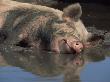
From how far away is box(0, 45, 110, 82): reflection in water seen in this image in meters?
6.44

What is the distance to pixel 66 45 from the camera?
8.30 meters

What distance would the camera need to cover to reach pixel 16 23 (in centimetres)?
909

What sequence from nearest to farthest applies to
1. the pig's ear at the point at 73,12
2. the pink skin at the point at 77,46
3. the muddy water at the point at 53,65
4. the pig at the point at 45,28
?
the muddy water at the point at 53,65 → the pink skin at the point at 77,46 → the pig at the point at 45,28 → the pig's ear at the point at 73,12

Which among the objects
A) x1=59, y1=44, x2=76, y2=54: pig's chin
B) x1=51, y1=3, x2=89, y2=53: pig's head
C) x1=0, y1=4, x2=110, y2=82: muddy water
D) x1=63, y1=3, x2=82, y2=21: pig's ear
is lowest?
x1=0, y1=4, x2=110, y2=82: muddy water

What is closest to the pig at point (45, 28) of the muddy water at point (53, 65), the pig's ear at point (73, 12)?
the pig's ear at point (73, 12)

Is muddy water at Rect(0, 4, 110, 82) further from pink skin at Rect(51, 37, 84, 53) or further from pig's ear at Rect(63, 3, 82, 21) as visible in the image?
pig's ear at Rect(63, 3, 82, 21)

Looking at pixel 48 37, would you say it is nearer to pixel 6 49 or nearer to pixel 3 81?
pixel 6 49

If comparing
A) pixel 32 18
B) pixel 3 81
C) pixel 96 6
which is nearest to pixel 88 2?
pixel 96 6

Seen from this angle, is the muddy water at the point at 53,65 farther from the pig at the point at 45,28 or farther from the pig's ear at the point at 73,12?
the pig's ear at the point at 73,12

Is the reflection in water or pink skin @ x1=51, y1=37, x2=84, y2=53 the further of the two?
pink skin @ x1=51, y1=37, x2=84, y2=53

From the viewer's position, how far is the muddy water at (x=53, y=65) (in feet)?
20.9

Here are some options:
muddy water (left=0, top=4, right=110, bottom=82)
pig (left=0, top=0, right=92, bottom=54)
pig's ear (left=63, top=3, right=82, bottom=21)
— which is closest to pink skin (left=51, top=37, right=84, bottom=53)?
pig (left=0, top=0, right=92, bottom=54)

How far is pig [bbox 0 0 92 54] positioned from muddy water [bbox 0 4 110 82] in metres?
0.20

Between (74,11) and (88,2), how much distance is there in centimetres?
624
